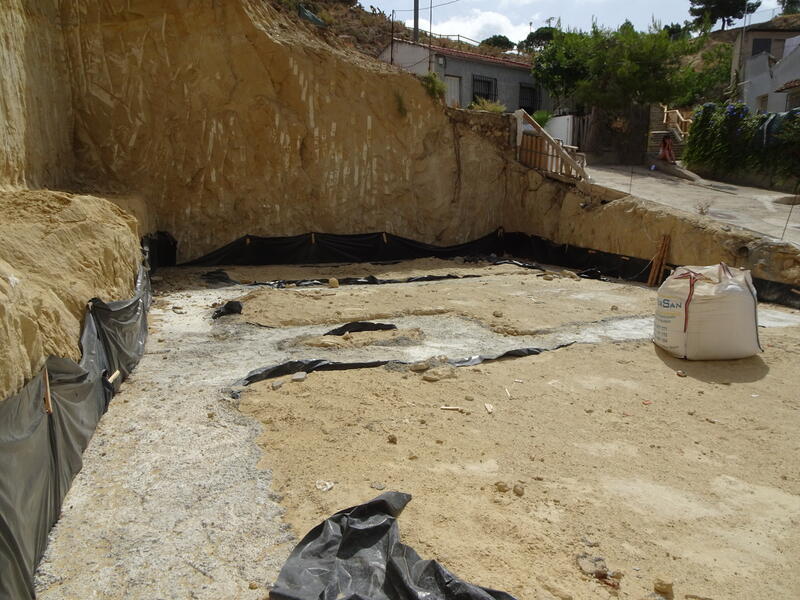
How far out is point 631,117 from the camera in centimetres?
2084

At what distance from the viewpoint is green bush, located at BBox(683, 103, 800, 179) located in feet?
53.7

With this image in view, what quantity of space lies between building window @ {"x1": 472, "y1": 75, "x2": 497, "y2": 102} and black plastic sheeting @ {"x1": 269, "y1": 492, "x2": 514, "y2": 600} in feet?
80.7

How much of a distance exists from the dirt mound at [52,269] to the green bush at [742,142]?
16.4 metres

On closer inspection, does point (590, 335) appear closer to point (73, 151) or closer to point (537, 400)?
point (537, 400)

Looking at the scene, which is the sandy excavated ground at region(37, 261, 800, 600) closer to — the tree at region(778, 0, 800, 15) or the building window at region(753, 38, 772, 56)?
the building window at region(753, 38, 772, 56)

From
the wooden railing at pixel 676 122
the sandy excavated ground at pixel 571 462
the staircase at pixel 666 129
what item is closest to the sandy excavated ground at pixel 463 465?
the sandy excavated ground at pixel 571 462

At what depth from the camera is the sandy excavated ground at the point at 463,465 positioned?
3244 millimetres

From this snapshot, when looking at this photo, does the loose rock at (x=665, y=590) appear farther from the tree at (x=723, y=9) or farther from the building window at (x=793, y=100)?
the tree at (x=723, y=9)

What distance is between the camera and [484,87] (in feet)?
86.0

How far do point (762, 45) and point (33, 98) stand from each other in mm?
31800

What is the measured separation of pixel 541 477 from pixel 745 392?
2993mm

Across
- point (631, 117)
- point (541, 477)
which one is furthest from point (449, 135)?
point (541, 477)

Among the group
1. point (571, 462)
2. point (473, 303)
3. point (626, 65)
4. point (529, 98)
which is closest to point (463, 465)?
point (571, 462)

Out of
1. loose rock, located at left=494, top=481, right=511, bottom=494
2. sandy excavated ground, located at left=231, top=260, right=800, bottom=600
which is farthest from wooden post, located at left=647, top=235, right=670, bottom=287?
loose rock, located at left=494, top=481, right=511, bottom=494
